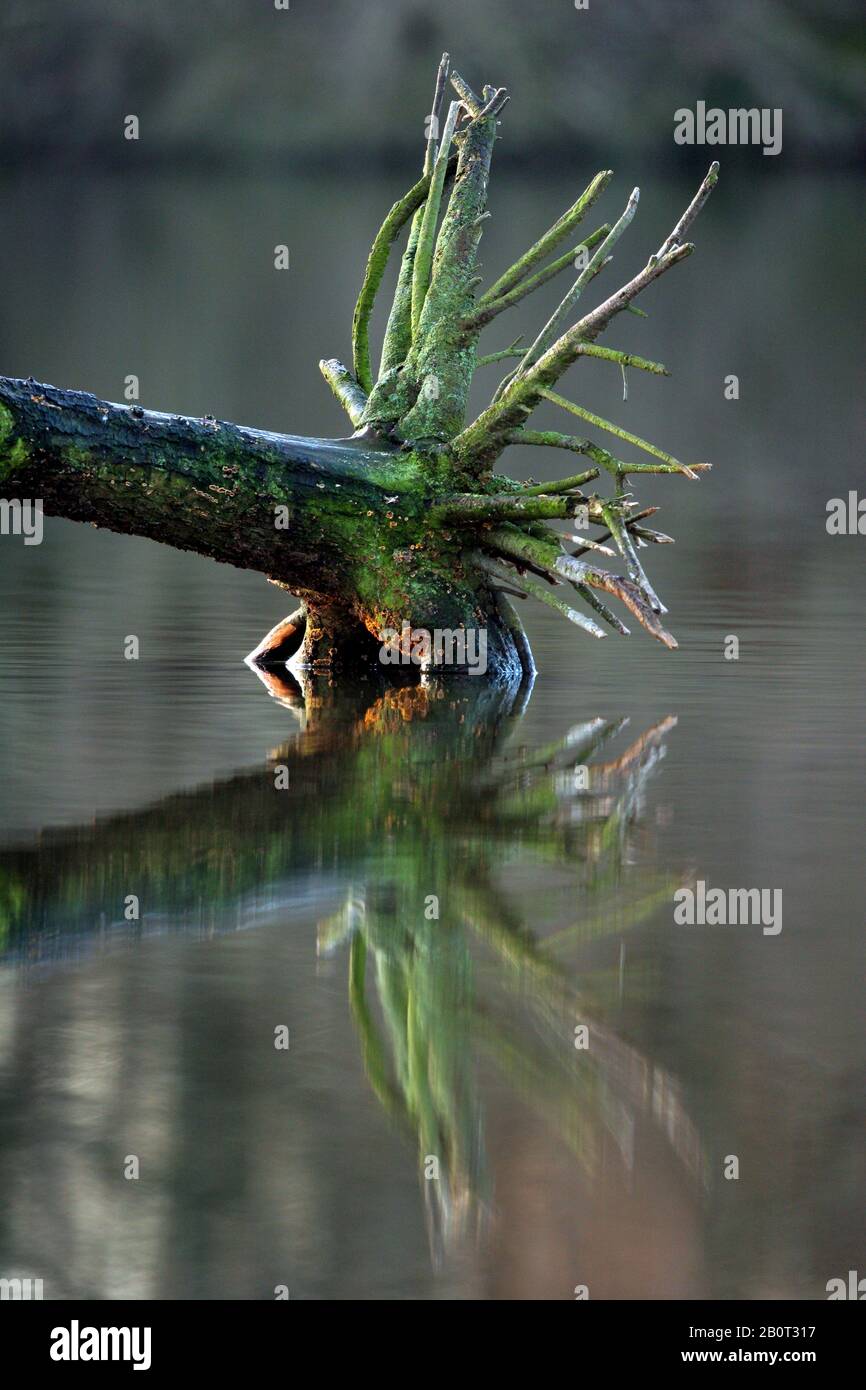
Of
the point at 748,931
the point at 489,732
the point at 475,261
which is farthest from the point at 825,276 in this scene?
the point at 748,931

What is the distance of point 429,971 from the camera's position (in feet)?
21.1

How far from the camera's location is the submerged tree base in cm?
1164

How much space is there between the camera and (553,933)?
22.5 feet

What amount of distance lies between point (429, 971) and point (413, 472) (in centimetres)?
678

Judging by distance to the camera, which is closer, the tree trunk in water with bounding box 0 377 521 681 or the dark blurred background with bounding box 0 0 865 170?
the tree trunk in water with bounding box 0 377 521 681

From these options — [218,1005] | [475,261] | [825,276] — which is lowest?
[218,1005]

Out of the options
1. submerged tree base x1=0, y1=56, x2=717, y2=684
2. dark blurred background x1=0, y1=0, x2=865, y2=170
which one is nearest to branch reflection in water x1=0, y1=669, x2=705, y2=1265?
submerged tree base x1=0, y1=56, x2=717, y2=684

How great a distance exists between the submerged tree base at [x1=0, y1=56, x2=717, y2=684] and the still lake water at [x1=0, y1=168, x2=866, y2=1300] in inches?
25.6

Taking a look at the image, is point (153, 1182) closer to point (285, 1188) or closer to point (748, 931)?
point (285, 1188)

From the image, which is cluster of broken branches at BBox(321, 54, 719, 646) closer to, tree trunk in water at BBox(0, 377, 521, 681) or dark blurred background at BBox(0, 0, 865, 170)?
tree trunk in water at BBox(0, 377, 521, 681)

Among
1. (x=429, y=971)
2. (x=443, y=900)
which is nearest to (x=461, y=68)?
(x=443, y=900)

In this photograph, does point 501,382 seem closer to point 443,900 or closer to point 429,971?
point 443,900
